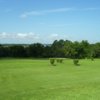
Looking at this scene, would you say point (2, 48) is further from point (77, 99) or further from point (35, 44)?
point (77, 99)

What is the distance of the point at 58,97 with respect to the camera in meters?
15.0

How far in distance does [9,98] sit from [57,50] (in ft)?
255

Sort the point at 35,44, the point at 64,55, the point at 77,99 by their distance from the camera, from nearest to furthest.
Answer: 1. the point at 77,99
2. the point at 64,55
3. the point at 35,44

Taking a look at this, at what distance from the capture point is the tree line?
285 ft

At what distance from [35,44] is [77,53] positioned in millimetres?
17416

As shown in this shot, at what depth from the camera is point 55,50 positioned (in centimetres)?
9331

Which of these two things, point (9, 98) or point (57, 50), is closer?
point (9, 98)

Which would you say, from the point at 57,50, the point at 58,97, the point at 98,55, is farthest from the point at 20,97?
the point at 57,50

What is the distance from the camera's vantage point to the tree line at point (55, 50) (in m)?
86.8

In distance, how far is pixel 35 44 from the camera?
322 feet

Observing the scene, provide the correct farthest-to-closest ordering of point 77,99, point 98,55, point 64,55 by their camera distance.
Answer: point 64,55 < point 98,55 < point 77,99

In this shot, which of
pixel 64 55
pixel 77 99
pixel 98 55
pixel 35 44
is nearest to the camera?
pixel 77 99

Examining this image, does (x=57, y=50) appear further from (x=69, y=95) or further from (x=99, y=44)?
(x=69, y=95)

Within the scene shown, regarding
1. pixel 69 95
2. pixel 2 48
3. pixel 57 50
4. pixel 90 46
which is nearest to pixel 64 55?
pixel 57 50
